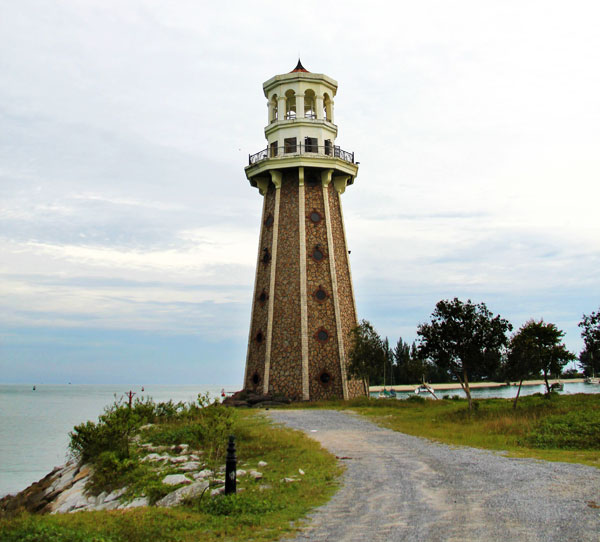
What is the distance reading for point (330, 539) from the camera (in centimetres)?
695

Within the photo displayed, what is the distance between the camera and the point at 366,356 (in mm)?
30703

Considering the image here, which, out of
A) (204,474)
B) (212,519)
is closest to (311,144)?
(204,474)

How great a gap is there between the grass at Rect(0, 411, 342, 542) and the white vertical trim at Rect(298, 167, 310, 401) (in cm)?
2039

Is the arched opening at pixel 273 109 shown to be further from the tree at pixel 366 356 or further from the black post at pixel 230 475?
the black post at pixel 230 475

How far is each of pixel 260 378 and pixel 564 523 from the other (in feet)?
89.0

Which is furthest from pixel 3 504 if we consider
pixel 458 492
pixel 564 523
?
pixel 564 523

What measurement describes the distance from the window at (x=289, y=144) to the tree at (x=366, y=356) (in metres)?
13.4

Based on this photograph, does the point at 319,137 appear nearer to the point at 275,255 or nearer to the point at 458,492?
the point at 275,255

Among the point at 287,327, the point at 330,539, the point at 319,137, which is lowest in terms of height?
the point at 330,539

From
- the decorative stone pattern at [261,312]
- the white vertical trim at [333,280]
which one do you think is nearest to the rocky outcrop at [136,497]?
the decorative stone pattern at [261,312]

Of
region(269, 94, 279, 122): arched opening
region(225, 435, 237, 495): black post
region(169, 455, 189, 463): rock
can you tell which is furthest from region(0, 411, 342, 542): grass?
region(269, 94, 279, 122): arched opening

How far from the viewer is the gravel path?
275 inches

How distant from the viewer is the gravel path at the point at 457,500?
23.0 ft

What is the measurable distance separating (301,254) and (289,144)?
8290 millimetres
